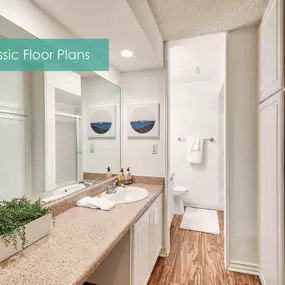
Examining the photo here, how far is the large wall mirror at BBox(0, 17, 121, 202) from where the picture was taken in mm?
1156

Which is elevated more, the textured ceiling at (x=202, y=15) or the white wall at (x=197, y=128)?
the textured ceiling at (x=202, y=15)

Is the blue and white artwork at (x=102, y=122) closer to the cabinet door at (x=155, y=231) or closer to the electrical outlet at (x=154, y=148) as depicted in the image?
the electrical outlet at (x=154, y=148)

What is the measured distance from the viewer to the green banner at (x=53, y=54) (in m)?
1.16

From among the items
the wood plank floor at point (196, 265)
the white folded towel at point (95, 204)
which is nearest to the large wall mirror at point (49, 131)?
the white folded towel at point (95, 204)

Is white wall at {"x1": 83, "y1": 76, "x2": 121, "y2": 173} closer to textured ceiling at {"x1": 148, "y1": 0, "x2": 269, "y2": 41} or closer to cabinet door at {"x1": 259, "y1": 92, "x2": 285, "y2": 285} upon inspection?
textured ceiling at {"x1": 148, "y1": 0, "x2": 269, "y2": 41}

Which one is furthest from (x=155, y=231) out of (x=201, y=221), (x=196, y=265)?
(x=201, y=221)

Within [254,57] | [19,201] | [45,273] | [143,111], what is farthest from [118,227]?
[254,57]

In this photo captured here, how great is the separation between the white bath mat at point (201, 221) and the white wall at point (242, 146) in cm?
83

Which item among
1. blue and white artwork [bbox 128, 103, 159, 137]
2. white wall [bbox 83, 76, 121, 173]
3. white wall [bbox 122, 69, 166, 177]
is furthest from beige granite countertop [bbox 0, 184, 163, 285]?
→ blue and white artwork [bbox 128, 103, 159, 137]

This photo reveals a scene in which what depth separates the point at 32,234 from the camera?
3.21ft

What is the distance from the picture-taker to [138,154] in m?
2.37

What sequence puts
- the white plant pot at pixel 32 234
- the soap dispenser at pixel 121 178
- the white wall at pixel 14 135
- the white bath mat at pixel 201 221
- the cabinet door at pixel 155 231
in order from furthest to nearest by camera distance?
the white bath mat at pixel 201 221 → the soap dispenser at pixel 121 178 → the cabinet door at pixel 155 231 → the white wall at pixel 14 135 → the white plant pot at pixel 32 234

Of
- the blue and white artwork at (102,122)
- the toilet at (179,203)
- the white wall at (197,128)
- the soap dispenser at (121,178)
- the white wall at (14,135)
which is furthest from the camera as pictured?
the white wall at (197,128)

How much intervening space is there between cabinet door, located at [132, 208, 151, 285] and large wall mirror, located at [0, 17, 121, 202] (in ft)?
2.13
